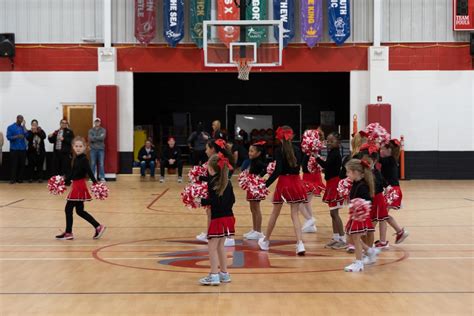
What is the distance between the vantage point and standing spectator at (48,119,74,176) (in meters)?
23.0

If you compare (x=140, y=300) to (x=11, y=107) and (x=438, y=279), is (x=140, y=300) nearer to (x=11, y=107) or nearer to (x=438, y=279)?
(x=438, y=279)

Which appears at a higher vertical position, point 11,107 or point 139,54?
point 139,54

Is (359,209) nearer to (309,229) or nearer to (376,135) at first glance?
(376,135)

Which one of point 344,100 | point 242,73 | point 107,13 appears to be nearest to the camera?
point 242,73

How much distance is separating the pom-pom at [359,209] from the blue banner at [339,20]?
16.4 m

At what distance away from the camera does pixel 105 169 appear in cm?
2466

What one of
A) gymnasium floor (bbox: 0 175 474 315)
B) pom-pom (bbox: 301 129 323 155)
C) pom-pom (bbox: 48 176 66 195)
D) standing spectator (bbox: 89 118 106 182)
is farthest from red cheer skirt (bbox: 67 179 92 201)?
standing spectator (bbox: 89 118 106 182)

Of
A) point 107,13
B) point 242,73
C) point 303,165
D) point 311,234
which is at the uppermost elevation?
point 107,13

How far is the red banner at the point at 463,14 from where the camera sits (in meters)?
24.4

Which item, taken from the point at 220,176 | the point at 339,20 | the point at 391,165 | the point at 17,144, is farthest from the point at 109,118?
the point at 220,176

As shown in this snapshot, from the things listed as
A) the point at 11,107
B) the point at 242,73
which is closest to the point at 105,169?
the point at 11,107

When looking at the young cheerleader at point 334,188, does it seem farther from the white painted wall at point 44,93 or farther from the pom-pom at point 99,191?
the white painted wall at point 44,93

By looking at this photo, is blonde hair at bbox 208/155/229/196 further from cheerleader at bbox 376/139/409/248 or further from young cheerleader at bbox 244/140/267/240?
cheerleader at bbox 376/139/409/248

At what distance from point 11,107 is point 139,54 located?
435 cm
